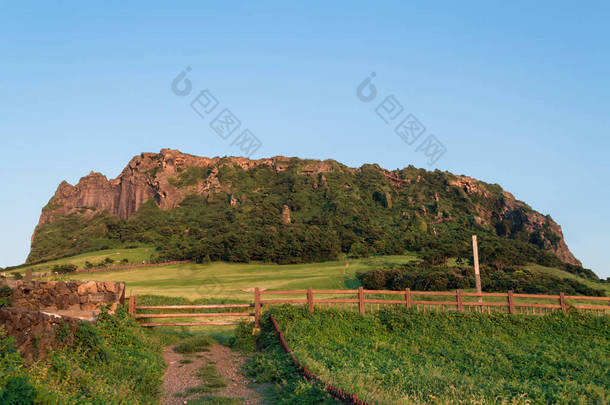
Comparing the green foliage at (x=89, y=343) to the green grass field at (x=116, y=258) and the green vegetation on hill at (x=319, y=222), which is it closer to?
the green vegetation on hill at (x=319, y=222)

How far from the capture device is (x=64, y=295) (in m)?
12.8

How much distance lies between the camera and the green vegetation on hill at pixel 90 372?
15.3 feet

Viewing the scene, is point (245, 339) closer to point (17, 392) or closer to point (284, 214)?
point (17, 392)

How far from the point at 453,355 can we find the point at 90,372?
8.43 meters

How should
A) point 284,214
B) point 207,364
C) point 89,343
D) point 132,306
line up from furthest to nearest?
point 284,214
point 132,306
point 207,364
point 89,343

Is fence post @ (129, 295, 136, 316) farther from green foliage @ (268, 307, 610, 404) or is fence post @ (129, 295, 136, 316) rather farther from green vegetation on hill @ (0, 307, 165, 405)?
green foliage @ (268, 307, 610, 404)

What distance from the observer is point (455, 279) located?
28719mm

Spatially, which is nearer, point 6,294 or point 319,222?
point 6,294

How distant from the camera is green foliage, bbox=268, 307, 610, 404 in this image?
7.20 metres

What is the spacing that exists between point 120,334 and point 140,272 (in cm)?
4538

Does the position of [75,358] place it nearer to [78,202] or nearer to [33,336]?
[33,336]

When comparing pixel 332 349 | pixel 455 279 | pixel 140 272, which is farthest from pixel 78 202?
pixel 332 349

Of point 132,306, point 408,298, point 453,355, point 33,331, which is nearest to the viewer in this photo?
point 33,331

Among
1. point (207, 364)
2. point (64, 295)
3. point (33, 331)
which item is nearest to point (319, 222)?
point (64, 295)
